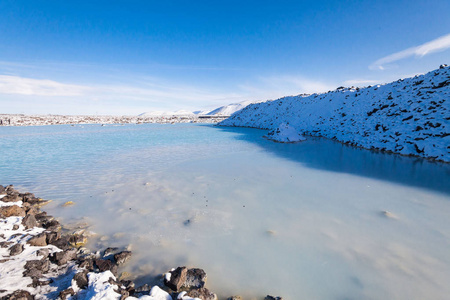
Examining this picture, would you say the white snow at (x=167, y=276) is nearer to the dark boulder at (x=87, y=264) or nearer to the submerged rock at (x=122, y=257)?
the submerged rock at (x=122, y=257)

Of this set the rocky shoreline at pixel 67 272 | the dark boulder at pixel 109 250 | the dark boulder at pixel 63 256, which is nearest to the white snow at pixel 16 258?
the rocky shoreline at pixel 67 272

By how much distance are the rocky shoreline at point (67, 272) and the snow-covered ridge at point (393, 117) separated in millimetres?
16812

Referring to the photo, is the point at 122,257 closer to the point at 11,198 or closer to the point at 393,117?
the point at 11,198

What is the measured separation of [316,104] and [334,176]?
31515mm

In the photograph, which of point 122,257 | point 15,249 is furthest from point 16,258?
point 122,257

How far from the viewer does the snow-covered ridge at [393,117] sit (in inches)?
582

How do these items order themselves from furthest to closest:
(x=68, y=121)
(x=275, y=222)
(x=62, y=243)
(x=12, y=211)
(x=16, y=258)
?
(x=68, y=121) → (x=12, y=211) → (x=275, y=222) → (x=62, y=243) → (x=16, y=258)

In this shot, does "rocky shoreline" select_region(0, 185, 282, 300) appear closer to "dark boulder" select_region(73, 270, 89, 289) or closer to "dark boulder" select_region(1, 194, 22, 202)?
"dark boulder" select_region(73, 270, 89, 289)

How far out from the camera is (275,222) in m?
5.66

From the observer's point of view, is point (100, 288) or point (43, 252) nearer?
point (100, 288)

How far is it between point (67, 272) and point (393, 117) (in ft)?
84.9

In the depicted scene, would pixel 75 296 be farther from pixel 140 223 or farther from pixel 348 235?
pixel 348 235

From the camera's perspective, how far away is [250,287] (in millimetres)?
3611

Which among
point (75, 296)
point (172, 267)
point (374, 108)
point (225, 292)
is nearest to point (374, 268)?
point (225, 292)
